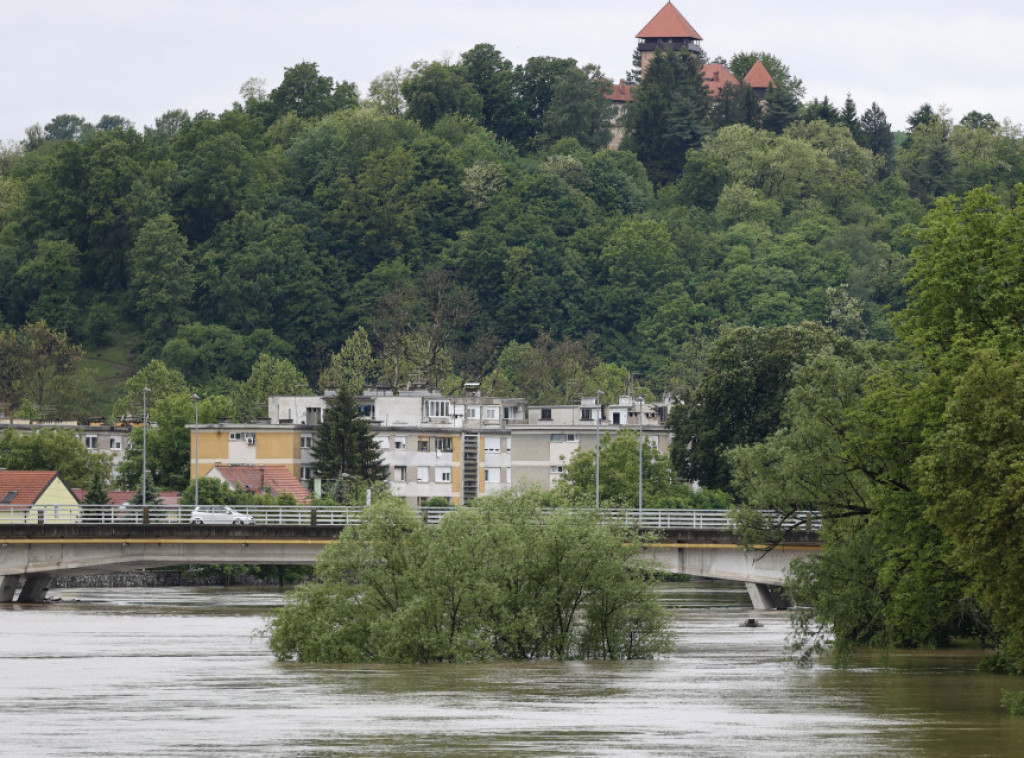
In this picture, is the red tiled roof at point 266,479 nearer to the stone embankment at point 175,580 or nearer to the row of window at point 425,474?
the row of window at point 425,474

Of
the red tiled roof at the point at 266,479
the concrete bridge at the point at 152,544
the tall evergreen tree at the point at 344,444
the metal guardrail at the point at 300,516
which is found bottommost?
the concrete bridge at the point at 152,544

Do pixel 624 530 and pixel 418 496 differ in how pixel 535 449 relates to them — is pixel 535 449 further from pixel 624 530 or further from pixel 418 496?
pixel 624 530

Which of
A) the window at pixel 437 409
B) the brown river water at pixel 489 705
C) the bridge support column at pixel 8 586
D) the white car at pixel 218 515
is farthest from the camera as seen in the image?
the window at pixel 437 409

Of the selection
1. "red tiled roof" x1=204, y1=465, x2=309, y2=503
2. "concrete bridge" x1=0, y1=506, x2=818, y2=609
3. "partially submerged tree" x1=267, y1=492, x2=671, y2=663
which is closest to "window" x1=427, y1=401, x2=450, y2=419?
"red tiled roof" x1=204, y1=465, x2=309, y2=503

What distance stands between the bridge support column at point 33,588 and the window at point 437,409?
57.5m

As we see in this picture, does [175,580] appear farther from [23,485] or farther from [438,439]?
[438,439]

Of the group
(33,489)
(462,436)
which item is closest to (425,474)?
(462,436)

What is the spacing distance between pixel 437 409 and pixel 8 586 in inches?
2374

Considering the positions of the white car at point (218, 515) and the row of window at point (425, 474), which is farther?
the row of window at point (425, 474)

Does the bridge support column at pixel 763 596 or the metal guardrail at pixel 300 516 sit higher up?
the metal guardrail at pixel 300 516

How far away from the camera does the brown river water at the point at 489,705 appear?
1804 inches

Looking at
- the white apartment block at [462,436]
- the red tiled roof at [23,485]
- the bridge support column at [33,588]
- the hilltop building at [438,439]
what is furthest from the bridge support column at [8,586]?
the white apartment block at [462,436]

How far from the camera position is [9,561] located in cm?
9325

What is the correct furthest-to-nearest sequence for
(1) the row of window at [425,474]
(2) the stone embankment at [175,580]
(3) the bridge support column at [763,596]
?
1. (1) the row of window at [425,474]
2. (2) the stone embankment at [175,580]
3. (3) the bridge support column at [763,596]
